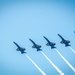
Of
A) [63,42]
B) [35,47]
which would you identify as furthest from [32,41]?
[63,42]

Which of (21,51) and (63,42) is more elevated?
(21,51)

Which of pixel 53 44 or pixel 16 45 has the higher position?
pixel 16 45

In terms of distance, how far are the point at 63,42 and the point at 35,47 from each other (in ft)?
31.2

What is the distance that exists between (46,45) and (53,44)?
329 centimetres

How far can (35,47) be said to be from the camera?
10000cm

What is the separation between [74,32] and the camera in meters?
98.9

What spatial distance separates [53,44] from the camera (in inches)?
3883

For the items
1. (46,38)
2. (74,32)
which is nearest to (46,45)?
(46,38)

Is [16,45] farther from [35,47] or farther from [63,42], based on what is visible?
[63,42]

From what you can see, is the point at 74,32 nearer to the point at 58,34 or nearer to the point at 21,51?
the point at 58,34

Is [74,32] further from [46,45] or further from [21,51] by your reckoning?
[21,51]

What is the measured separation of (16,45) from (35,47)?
23.6ft

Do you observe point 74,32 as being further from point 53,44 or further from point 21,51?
point 21,51

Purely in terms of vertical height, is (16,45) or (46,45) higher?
(16,45)
